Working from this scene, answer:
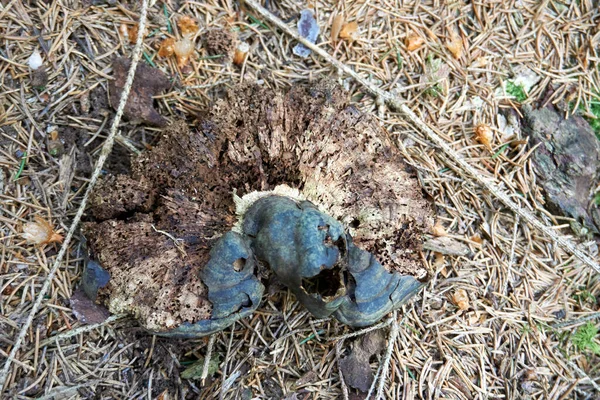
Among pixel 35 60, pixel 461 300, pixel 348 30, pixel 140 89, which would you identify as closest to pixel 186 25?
pixel 140 89

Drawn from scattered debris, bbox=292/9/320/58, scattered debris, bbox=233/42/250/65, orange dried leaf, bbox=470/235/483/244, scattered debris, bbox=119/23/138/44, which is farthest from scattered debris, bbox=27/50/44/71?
orange dried leaf, bbox=470/235/483/244

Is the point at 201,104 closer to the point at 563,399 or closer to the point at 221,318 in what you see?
the point at 221,318

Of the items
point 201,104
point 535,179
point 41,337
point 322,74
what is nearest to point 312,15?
point 322,74

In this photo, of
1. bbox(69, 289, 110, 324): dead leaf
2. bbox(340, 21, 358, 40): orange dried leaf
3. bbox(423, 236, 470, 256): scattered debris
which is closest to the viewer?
bbox(69, 289, 110, 324): dead leaf

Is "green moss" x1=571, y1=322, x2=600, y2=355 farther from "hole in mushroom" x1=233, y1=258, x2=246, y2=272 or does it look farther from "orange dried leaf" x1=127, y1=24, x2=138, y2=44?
"orange dried leaf" x1=127, y1=24, x2=138, y2=44

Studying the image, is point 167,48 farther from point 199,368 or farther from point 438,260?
point 438,260
